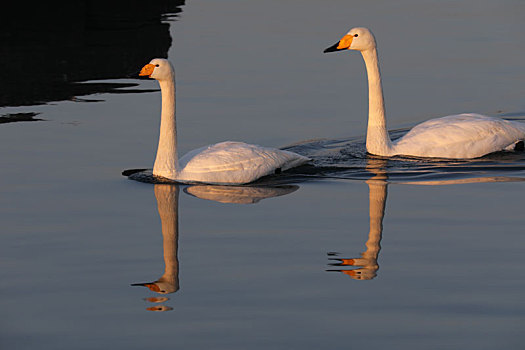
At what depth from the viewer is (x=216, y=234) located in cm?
1189

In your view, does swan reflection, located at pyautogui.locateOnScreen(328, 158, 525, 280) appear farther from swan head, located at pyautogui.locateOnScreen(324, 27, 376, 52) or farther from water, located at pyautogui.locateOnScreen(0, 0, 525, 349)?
swan head, located at pyautogui.locateOnScreen(324, 27, 376, 52)

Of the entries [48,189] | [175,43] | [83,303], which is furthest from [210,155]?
[175,43]

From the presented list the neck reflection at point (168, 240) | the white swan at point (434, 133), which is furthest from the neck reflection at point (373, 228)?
the neck reflection at point (168, 240)

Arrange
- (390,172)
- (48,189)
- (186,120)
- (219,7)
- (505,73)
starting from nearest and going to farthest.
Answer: (48,189)
(390,172)
(186,120)
(505,73)
(219,7)

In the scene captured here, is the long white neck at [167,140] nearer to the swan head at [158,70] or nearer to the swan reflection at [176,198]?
the swan head at [158,70]

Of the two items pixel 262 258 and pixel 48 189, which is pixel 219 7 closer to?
pixel 48 189

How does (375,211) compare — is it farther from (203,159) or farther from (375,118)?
(375,118)

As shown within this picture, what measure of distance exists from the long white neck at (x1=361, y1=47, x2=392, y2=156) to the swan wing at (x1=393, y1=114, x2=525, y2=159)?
7.0 inches

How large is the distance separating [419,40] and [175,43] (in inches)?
215

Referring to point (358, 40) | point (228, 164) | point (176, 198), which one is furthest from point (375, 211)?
point (358, 40)

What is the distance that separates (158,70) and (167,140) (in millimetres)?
868

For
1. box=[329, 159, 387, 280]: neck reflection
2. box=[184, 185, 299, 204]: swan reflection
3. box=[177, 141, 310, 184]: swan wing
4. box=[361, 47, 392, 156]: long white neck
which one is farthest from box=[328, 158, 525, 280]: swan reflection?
box=[177, 141, 310, 184]: swan wing

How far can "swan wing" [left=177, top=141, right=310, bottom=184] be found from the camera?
14219mm

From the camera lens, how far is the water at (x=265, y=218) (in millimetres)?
9203
